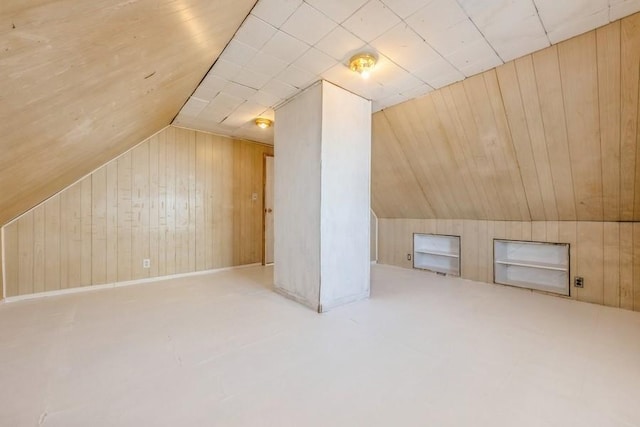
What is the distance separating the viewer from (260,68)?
2.33 m

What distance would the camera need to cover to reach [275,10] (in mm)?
1676

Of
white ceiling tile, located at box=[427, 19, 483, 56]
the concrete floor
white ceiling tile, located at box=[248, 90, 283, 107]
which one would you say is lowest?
the concrete floor

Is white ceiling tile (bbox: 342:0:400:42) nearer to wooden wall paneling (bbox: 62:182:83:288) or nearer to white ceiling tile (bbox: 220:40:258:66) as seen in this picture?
white ceiling tile (bbox: 220:40:258:66)

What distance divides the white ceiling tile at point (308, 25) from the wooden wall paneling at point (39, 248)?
3.29 metres

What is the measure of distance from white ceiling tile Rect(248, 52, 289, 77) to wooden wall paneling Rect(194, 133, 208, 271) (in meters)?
2.07

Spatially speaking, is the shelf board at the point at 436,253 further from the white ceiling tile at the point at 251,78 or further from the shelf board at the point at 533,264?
the white ceiling tile at the point at 251,78

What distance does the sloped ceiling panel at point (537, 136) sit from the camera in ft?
6.63

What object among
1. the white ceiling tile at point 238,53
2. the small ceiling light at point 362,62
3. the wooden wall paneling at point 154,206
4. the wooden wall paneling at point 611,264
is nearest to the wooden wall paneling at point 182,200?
the wooden wall paneling at point 154,206

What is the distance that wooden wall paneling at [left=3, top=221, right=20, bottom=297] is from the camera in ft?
9.18

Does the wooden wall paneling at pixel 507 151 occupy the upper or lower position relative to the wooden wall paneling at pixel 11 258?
upper

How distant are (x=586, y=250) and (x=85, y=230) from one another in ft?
18.7

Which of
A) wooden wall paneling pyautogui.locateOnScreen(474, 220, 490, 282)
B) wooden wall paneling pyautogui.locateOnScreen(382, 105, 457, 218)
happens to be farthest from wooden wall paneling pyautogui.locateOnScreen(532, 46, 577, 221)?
wooden wall paneling pyautogui.locateOnScreen(382, 105, 457, 218)

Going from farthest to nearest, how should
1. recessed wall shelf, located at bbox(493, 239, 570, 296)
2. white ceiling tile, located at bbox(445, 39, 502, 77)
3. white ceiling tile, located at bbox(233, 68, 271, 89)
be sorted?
recessed wall shelf, located at bbox(493, 239, 570, 296) < white ceiling tile, located at bbox(233, 68, 271, 89) < white ceiling tile, located at bbox(445, 39, 502, 77)

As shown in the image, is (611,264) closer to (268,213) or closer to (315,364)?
(315,364)
